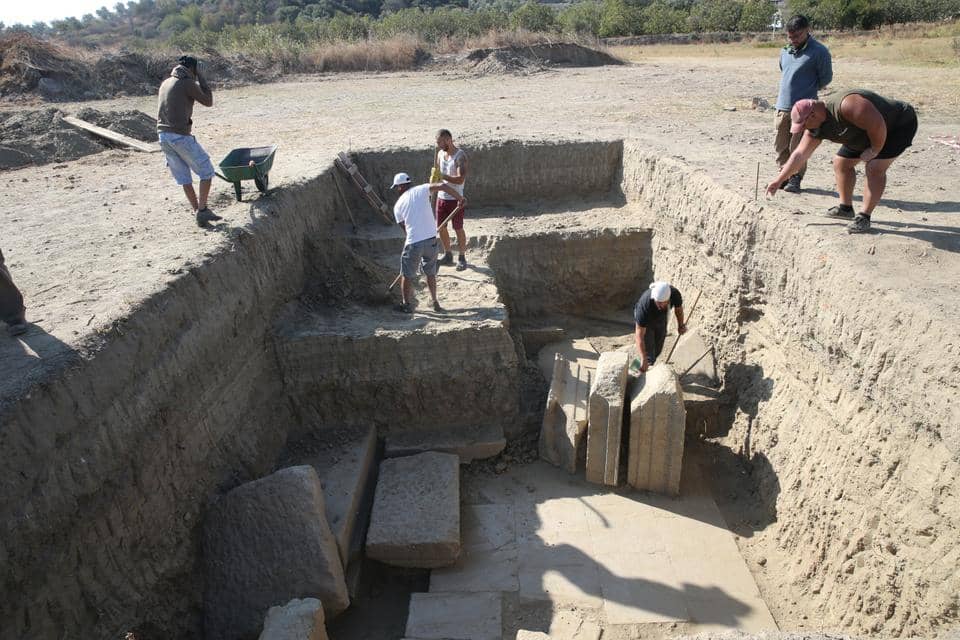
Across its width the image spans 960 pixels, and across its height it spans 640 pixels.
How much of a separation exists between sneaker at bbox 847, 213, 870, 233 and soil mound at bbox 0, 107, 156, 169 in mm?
10621

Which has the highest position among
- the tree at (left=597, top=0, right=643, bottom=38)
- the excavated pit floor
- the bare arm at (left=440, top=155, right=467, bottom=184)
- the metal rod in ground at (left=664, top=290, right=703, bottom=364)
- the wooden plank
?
the tree at (left=597, top=0, right=643, bottom=38)

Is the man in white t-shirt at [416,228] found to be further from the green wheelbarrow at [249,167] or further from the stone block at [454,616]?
the stone block at [454,616]

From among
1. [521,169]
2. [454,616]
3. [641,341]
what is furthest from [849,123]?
[521,169]

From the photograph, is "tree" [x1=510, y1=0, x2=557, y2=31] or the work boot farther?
"tree" [x1=510, y1=0, x2=557, y2=31]

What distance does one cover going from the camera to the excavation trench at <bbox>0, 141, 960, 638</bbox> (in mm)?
3465

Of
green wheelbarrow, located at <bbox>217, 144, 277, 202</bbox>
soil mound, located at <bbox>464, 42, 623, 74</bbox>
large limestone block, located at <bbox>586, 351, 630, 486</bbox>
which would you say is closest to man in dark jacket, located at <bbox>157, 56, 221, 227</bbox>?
green wheelbarrow, located at <bbox>217, 144, 277, 202</bbox>

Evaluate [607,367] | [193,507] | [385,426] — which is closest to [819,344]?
[607,367]

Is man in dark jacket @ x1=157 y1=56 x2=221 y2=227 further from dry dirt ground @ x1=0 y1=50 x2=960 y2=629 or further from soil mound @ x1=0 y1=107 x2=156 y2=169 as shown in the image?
soil mound @ x1=0 y1=107 x2=156 y2=169

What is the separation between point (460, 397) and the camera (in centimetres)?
634

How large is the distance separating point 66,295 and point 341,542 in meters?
2.77

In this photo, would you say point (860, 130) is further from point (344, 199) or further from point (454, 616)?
point (344, 199)

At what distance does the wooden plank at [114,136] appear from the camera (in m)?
10.0

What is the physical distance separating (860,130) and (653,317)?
2.32 metres

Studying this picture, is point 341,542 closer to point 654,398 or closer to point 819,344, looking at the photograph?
point 654,398
